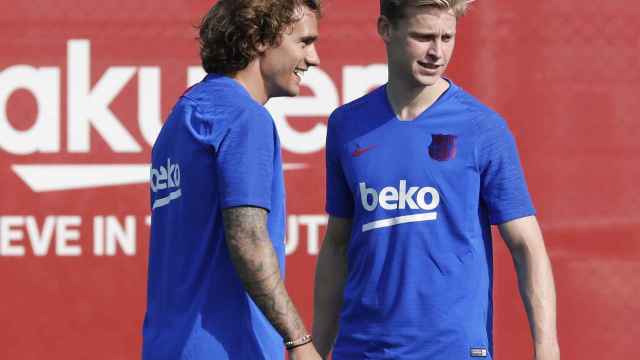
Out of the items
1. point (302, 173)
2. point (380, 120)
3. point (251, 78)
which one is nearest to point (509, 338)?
point (302, 173)

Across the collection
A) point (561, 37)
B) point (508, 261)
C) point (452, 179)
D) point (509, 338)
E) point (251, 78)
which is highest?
point (561, 37)

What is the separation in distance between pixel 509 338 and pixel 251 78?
208 cm

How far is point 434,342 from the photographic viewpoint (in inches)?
101

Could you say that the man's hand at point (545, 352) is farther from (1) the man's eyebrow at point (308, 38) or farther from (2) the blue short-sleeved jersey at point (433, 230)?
(1) the man's eyebrow at point (308, 38)

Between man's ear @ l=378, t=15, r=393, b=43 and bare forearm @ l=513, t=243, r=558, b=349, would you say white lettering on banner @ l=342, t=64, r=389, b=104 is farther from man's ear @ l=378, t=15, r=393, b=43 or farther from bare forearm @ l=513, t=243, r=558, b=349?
bare forearm @ l=513, t=243, r=558, b=349

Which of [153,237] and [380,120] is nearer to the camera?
[153,237]

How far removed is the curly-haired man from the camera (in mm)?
2330

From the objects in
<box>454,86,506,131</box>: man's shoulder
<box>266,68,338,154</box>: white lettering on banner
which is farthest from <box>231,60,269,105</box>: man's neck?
<box>266,68,338,154</box>: white lettering on banner

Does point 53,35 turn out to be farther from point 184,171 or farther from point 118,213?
point 184,171

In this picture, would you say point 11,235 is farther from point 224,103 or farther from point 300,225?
point 224,103

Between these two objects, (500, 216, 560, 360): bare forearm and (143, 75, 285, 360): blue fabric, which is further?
(500, 216, 560, 360): bare forearm

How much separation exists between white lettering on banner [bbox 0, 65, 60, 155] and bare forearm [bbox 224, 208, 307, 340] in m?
2.19

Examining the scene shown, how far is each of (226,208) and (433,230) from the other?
0.50 meters

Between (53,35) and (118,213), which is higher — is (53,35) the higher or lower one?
the higher one
